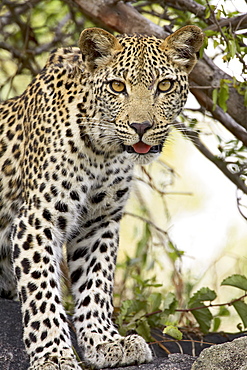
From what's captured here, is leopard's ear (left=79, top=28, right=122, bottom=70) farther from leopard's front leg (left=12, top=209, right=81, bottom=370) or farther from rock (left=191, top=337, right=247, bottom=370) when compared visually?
rock (left=191, top=337, right=247, bottom=370)

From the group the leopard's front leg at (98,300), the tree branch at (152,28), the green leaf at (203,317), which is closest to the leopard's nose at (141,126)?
the leopard's front leg at (98,300)

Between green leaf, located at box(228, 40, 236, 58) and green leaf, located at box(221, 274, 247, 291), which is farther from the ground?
green leaf, located at box(228, 40, 236, 58)

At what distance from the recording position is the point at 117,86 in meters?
5.57

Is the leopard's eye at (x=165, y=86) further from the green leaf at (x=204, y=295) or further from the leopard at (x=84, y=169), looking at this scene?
the green leaf at (x=204, y=295)

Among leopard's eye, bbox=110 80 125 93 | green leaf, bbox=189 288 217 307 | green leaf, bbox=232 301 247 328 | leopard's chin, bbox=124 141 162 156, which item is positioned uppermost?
leopard's eye, bbox=110 80 125 93

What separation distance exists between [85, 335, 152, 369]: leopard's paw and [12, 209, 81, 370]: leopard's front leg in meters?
0.32

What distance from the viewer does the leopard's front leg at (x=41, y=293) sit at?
5445 mm

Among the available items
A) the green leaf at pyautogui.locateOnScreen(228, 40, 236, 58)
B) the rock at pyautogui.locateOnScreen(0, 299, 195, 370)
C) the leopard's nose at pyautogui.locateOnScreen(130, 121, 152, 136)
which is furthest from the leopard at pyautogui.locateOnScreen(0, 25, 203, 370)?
the green leaf at pyautogui.locateOnScreen(228, 40, 236, 58)

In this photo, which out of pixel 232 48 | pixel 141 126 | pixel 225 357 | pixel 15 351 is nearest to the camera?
pixel 225 357

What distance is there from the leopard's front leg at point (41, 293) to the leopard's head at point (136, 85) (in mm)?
844

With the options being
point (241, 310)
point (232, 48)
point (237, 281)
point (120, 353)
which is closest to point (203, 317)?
point (241, 310)

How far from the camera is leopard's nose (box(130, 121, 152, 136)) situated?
5.28 m

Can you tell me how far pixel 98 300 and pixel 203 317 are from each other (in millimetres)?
1267

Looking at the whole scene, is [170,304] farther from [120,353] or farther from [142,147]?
[142,147]
